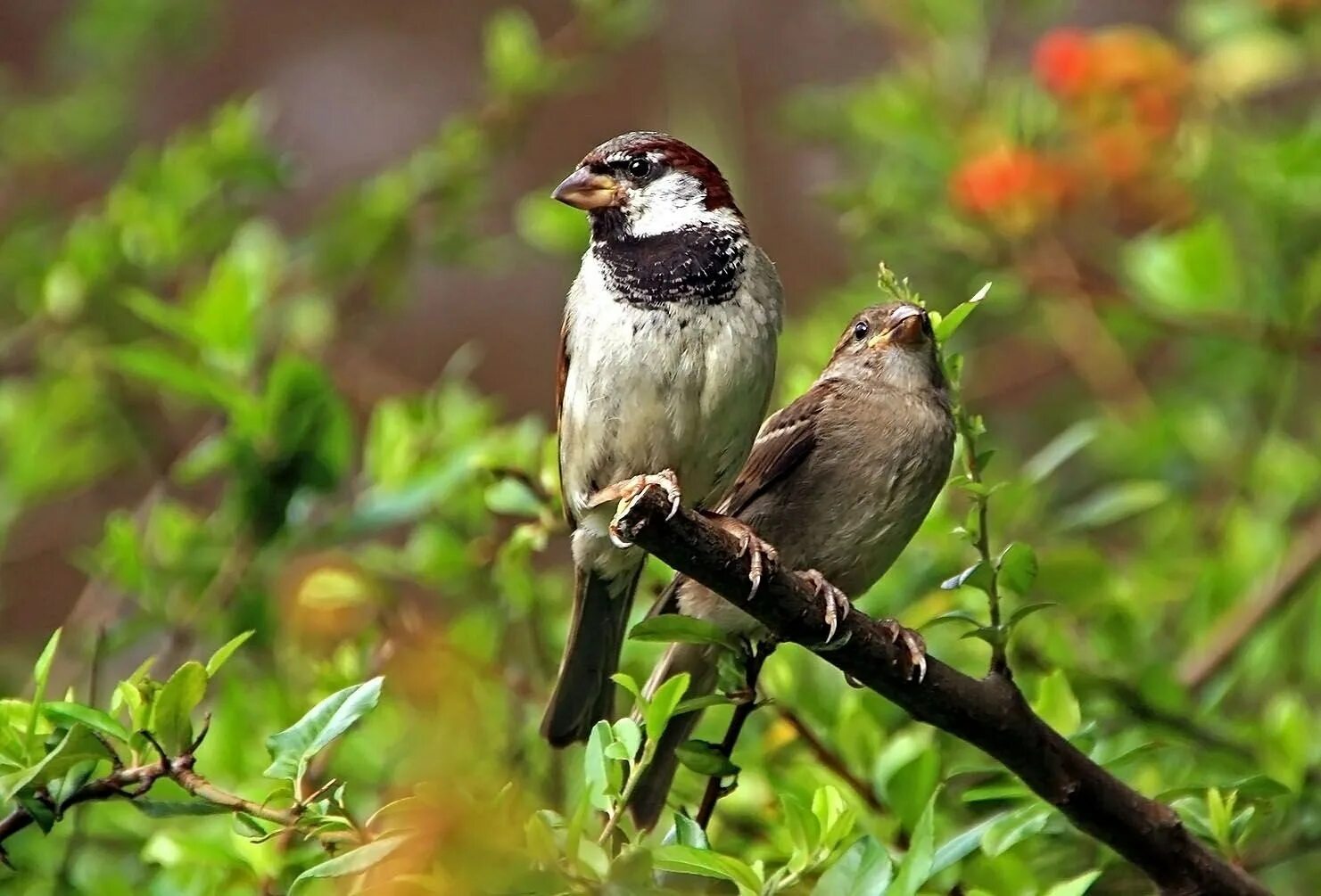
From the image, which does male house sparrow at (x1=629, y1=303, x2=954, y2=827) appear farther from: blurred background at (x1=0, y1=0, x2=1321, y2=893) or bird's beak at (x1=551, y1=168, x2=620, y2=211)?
bird's beak at (x1=551, y1=168, x2=620, y2=211)

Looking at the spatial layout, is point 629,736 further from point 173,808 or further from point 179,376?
point 179,376

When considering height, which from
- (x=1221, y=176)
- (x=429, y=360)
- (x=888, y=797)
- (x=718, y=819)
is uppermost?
(x=1221, y=176)

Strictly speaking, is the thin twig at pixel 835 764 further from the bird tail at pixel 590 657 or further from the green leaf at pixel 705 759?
the green leaf at pixel 705 759

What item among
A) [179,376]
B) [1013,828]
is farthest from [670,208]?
[1013,828]

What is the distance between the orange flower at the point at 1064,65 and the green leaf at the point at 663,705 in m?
1.79

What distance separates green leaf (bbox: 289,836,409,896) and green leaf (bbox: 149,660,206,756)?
0.67ft

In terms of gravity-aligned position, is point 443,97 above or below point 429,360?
above

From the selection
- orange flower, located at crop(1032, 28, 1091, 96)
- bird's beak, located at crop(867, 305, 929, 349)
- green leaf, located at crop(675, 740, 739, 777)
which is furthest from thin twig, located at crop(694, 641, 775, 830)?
orange flower, located at crop(1032, 28, 1091, 96)

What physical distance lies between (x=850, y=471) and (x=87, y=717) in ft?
3.45

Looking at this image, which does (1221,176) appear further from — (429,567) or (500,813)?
(500,813)

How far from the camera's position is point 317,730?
1.51 m

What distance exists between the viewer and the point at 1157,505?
10.5 ft

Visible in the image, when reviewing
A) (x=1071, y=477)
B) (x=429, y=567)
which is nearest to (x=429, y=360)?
(x=1071, y=477)

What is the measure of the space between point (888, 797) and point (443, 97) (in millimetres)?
4830
